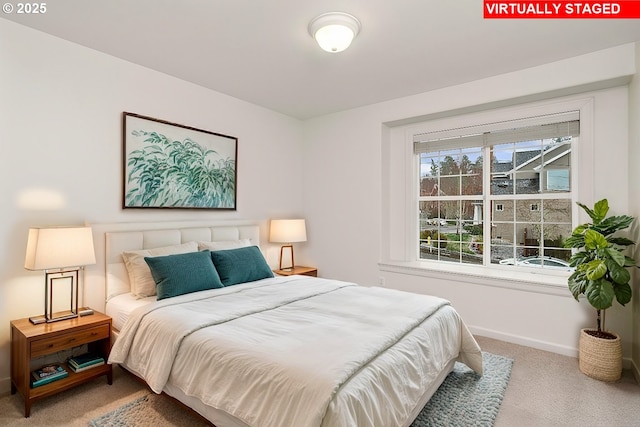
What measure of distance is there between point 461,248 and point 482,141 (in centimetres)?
125

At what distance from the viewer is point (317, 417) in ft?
4.17

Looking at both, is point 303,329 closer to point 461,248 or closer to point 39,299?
point 39,299

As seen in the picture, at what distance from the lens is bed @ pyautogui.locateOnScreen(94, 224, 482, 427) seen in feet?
4.72

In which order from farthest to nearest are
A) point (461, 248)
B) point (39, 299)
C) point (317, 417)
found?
point (461, 248), point (39, 299), point (317, 417)

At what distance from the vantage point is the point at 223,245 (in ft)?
11.1

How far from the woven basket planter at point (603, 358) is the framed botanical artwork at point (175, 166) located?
3.57 metres

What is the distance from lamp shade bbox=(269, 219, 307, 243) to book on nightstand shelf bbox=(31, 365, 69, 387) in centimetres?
238

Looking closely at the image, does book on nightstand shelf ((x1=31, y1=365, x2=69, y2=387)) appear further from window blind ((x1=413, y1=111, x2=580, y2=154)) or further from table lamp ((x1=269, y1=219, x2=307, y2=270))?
window blind ((x1=413, y1=111, x2=580, y2=154))

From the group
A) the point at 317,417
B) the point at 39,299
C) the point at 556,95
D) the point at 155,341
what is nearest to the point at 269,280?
the point at 155,341

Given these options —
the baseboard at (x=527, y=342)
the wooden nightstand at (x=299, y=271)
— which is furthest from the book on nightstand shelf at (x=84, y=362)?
the baseboard at (x=527, y=342)

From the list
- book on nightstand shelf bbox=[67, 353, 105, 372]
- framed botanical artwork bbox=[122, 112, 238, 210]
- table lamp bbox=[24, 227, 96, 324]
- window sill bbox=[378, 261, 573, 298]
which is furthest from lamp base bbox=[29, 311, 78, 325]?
window sill bbox=[378, 261, 573, 298]

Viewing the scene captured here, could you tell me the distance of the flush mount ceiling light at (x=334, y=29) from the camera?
2.25 metres

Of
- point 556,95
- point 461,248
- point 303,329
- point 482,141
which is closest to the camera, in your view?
point 303,329

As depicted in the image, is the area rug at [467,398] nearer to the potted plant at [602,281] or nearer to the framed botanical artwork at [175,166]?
the potted plant at [602,281]
